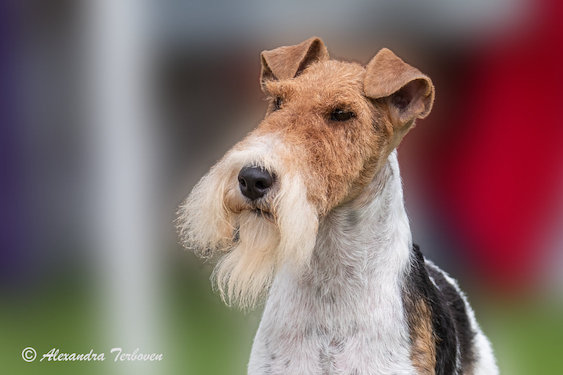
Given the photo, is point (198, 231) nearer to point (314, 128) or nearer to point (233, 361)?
point (314, 128)

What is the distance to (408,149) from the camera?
5969 millimetres

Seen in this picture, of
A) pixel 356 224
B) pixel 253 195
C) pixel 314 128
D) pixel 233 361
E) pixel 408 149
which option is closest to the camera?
pixel 253 195

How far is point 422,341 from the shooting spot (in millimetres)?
3535

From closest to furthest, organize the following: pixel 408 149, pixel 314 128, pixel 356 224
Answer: pixel 314 128 → pixel 356 224 → pixel 408 149

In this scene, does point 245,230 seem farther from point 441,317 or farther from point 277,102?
point 441,317

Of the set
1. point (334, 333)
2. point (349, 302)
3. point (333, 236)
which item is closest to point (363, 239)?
point (333, 236)

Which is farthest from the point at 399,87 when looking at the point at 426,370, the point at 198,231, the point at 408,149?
the point at 408,149

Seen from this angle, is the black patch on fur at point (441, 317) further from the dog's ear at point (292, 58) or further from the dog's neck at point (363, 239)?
the dog's ear at point (292, 58)

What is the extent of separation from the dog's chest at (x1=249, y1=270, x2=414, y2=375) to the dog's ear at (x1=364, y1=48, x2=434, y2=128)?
0.81m

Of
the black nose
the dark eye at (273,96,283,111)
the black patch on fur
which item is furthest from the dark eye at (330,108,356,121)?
the black patch on fur

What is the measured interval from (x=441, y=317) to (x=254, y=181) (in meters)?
1.48

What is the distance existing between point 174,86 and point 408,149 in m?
1.94

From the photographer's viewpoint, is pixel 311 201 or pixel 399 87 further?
pixel 399 87

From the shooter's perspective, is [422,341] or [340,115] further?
[422,341]
